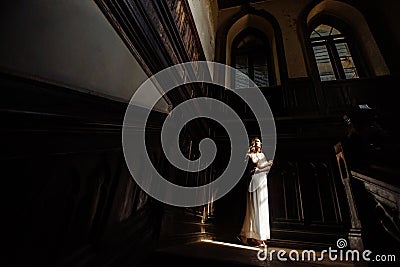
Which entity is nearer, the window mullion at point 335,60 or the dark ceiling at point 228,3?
the window mullion at point 335,60

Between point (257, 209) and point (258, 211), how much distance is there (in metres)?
0.04

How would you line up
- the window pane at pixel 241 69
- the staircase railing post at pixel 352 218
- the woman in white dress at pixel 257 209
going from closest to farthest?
the staircase railing post at pixel 352 218, the woman in white dress at pixel 257 209, the window pane at pixel 241 69

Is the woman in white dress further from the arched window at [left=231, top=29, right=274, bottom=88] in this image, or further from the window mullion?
the window mullion

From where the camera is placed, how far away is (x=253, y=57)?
6996mm

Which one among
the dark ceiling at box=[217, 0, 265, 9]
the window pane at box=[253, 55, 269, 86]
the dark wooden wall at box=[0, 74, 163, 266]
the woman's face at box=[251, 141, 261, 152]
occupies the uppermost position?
the dark ceiling at box=[217, 0, 265, 9]

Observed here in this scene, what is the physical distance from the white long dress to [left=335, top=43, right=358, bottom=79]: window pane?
14.7 ft

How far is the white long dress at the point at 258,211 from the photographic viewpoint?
3.23 m

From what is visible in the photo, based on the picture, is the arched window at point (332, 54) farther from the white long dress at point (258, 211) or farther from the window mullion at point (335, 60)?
the white long dress at point (258, 211)

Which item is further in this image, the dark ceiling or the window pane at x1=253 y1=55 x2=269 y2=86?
the dark ceiling

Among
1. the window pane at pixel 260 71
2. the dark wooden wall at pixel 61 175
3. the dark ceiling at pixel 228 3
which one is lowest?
the dark wooden wall at pixel 61 175

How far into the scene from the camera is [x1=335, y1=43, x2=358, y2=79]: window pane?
19.2 feet

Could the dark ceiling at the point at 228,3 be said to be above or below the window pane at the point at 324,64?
above

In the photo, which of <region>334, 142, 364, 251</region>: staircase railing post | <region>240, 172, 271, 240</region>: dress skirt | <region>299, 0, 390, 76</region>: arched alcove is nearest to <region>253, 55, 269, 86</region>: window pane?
<region>299, 0, 390, 76</region>: arched alcove

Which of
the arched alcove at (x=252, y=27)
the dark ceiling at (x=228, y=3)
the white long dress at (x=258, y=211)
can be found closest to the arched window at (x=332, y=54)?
the arched alcove at (x=252, y=27)
